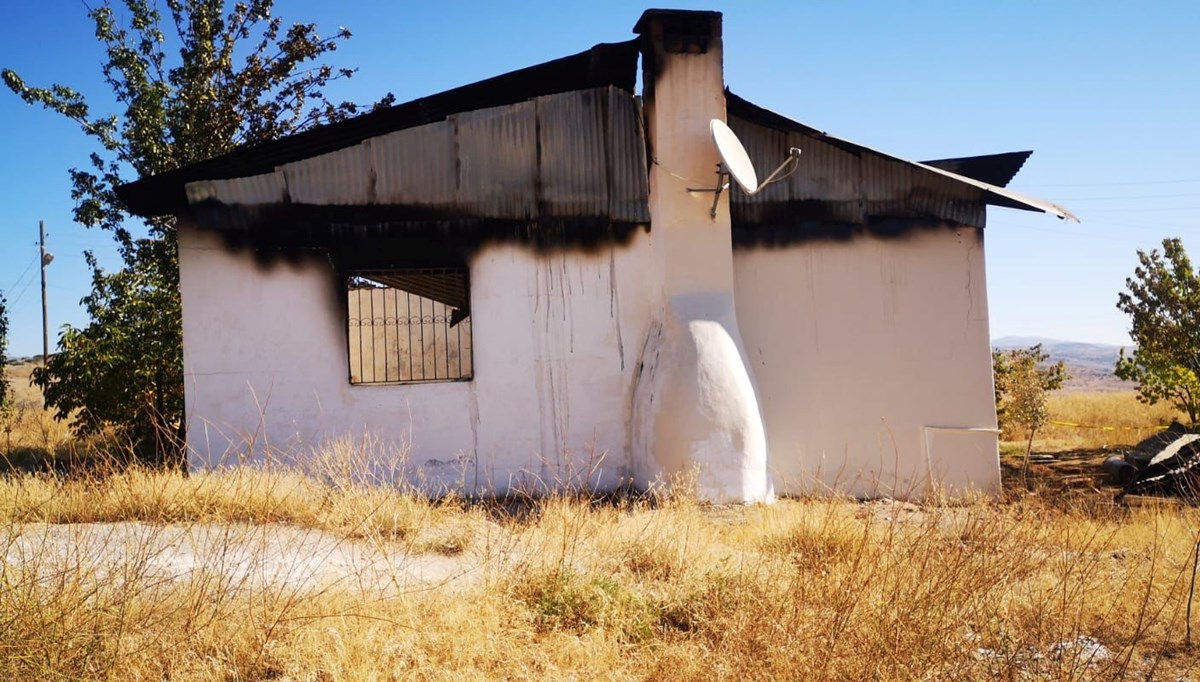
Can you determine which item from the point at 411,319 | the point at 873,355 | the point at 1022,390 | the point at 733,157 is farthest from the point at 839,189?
the point at 1022,390

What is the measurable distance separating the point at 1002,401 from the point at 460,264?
12075mm

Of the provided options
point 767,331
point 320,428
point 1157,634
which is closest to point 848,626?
point 1157,634

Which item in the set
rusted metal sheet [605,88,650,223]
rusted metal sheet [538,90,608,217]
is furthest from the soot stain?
rusted metal sheet [538,90,608,217]

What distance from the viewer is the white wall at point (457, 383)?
7.66m

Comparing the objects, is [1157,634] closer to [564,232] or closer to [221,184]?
[564,232]

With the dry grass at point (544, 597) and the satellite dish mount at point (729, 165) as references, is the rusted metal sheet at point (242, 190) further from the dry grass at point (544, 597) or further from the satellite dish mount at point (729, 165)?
the satellite dish mount at point (729, 165)

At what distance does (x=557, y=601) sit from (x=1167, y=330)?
14244 mm

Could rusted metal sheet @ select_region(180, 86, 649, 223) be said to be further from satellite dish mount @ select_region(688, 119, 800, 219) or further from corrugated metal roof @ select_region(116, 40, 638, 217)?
satellite dish mount @ select_region(688, 119, 800, 219)

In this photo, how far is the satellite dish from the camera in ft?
24.3

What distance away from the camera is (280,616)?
11.4 ft

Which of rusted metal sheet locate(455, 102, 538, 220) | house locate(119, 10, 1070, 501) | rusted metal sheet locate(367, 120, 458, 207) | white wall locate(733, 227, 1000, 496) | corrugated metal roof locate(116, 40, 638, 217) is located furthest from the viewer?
white wall locate(733, 227, 1000, 496)

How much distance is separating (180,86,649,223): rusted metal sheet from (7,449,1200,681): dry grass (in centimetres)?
340

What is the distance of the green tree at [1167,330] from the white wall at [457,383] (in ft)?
34.5

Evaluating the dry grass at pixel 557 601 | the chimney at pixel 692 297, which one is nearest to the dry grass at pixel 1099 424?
the chimney at pixel 692 297
